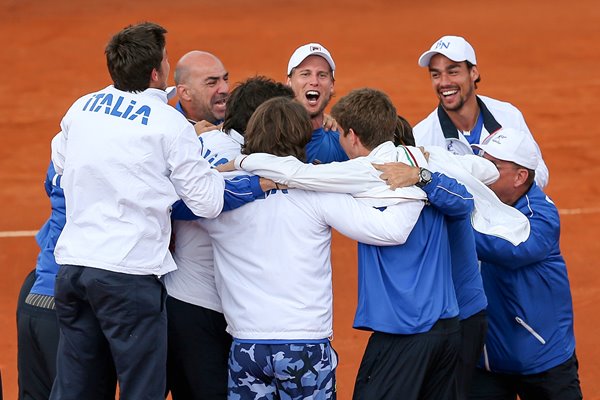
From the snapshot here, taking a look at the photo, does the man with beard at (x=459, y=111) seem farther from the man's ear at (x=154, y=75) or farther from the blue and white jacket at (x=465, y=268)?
the man's ear at (x=154, y=75)

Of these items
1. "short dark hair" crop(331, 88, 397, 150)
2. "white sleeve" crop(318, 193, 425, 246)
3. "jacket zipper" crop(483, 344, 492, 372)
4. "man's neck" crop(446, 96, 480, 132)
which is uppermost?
"short dark hair" crop(331, 88, 397, 150)

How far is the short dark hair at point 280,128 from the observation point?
226 inches

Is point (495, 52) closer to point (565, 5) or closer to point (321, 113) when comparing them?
point (565, 5)

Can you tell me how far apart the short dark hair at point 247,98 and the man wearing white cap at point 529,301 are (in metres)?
1.41

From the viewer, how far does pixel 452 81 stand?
835cm

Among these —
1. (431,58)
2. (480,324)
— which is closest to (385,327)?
(480,324)

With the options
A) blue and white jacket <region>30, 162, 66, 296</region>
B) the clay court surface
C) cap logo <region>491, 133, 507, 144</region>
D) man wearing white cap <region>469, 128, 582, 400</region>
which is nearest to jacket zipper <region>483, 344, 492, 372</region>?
man wearing white cap <region>469, 128, 582, 400</region>

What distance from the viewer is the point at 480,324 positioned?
6.19 meters

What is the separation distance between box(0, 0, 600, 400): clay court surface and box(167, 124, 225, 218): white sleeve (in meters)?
5.19

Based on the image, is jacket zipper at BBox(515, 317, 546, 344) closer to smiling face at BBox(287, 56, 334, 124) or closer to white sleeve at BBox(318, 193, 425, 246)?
white sleeve at BBox(318, 193, 425, 246)

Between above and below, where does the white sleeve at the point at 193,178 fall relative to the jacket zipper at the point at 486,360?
above

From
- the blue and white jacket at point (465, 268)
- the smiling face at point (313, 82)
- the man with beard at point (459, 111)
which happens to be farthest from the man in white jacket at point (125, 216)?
Answer: the man with beard at point (459, 111)

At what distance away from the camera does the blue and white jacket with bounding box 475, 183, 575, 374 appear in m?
6.62

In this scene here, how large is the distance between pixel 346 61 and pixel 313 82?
11138 millimetres
